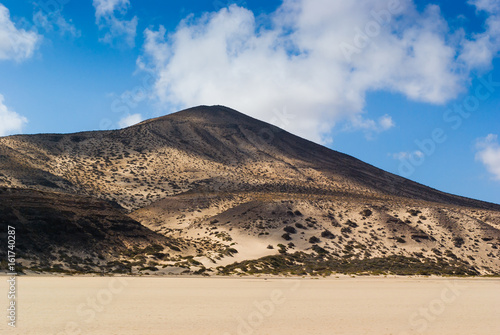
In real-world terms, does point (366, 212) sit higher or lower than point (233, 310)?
higher

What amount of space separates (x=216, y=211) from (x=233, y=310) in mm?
38422

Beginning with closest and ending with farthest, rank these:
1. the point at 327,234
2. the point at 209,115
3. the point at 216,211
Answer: the point at 327,234, the point at 216,211, the point at 209,115

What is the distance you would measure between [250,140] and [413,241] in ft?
174

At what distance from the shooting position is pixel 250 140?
9412cm

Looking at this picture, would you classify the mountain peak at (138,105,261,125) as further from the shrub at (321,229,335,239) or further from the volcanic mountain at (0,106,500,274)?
the shrub at (321,229,335,239)

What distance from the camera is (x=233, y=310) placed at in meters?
14.1

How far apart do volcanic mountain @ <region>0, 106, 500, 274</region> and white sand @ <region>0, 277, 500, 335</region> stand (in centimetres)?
1011

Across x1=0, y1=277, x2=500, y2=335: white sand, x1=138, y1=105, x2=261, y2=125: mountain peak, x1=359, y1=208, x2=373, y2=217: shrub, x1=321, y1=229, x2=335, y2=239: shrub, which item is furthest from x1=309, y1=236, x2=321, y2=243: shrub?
x1=138, y1=105, x2=261, y2=125: mountain peak

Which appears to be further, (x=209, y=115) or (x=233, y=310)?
(x=209, y=115)

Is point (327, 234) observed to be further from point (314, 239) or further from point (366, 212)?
point (366, 212)

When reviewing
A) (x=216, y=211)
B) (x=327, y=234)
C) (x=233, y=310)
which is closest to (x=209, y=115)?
(x=216, y=211)

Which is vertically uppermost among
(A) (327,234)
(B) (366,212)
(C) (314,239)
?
(B) (366,212)

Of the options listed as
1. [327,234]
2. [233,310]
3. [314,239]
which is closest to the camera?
[233,310]

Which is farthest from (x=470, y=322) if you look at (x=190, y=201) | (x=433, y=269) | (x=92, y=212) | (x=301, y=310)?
(x=190, y=201)
